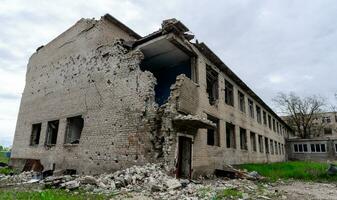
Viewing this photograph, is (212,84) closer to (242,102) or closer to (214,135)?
(214,135)

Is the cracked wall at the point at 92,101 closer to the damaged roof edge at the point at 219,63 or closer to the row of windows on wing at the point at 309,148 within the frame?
the damaged roof edge at the point at 219,63

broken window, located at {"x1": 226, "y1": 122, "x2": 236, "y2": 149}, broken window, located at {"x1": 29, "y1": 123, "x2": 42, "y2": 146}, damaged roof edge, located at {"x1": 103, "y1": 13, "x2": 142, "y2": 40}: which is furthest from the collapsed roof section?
broken window, located at {"x1": 29, "y1": 123, "x2": 42, "y2": 146}

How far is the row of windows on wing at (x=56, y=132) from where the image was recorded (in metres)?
13.1

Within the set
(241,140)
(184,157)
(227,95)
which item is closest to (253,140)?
(241,140)

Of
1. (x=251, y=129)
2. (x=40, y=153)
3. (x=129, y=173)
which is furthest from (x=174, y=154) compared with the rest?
(x=251, y=129)

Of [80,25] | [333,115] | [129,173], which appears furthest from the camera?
[333,115]

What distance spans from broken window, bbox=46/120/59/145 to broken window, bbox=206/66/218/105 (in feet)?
29.7

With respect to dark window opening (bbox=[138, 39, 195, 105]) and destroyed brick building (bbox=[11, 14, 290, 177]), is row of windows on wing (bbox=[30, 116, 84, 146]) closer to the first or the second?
destroyed brick building (bbox=[11, 14, 290, 177])

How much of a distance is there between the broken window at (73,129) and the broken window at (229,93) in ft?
29.5

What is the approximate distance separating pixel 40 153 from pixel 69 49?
20.6 ft

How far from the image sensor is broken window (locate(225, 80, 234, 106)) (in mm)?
15805

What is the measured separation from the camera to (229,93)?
16.3 metres

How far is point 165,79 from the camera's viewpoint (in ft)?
46.1

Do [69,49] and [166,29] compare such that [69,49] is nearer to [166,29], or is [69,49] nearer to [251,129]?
[166,29]
